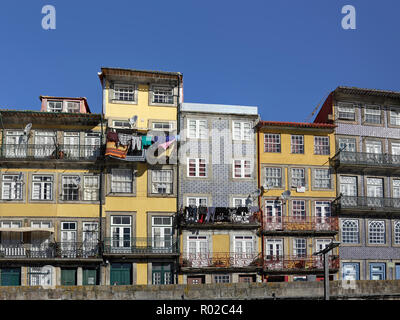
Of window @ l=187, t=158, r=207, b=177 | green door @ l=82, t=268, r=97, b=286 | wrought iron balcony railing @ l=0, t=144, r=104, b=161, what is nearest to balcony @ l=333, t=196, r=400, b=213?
window @ l=187, t=158, r=207, b=177

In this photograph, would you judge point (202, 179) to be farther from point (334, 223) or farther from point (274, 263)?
point (334, 223)

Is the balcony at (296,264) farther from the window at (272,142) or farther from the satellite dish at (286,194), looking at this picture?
the window at (272,142)

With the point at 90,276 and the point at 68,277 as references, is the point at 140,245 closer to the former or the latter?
the point at 90,276

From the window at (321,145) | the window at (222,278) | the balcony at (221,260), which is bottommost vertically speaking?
the window at (222,278)

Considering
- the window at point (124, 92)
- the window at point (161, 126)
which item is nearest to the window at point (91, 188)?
the window at point (161, 126)

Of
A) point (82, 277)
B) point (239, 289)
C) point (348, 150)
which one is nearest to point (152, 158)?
point (82, 277)

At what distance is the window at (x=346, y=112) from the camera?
119 ft

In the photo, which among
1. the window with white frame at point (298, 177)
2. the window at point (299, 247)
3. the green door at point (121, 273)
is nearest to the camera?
the green door at point (121, 273)

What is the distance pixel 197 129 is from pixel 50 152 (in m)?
9.80

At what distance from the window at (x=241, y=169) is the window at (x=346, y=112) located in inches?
305

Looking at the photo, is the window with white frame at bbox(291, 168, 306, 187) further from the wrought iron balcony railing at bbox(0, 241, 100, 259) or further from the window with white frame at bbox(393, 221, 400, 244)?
the wrought iron balcony railing at bbox(0, 241, 100, 259)

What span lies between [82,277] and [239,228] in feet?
34.5

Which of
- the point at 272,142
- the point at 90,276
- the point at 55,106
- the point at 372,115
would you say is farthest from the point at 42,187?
the point at 372,115

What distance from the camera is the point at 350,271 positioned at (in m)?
34.7
